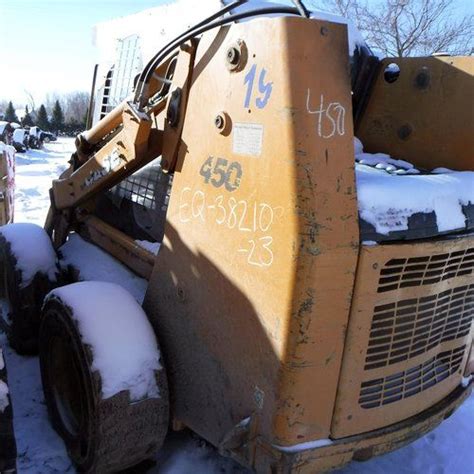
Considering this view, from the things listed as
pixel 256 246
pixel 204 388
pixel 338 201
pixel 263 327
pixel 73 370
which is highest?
pixel 338 201

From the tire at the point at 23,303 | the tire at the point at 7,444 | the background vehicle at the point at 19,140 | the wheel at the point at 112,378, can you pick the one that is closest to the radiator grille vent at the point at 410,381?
the wheel at the point at 112,378

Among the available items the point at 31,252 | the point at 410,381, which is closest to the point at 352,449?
the point at 410,381

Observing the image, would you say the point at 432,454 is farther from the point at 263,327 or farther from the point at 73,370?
the point at 73,370

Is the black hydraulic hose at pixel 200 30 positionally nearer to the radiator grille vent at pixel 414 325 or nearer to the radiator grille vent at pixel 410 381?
the radiator grille vent at pixel 414 325

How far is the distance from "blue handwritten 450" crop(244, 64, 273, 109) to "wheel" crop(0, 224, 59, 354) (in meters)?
2.37

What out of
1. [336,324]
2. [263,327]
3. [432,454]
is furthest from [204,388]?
[432,454]

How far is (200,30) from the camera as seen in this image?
98.0 inches

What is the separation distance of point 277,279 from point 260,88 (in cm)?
76

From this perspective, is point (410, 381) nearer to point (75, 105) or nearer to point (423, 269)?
point (423, 269)

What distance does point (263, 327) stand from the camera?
6.95 feet

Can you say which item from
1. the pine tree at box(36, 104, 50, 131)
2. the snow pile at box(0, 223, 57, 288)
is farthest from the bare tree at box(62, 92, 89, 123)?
the snow pile at box(0, 223, 57, 288)

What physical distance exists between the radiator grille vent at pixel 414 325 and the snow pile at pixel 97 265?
1.43m

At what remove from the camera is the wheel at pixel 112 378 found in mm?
2445

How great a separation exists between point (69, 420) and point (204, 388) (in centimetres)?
104
